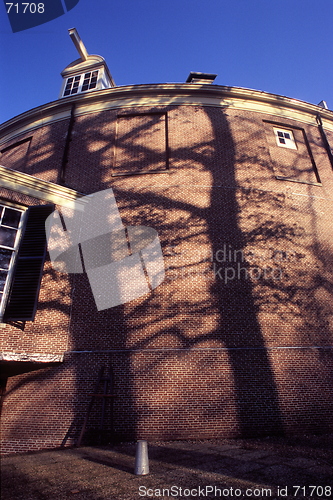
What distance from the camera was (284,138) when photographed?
12352 mm

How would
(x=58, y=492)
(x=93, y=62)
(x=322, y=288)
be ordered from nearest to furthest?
(x=58, y=492), (x=322, y=288), (x=93, y=62)

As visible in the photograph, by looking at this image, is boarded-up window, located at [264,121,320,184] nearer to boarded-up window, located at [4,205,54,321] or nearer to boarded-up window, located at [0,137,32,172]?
boarded-up window, located at [4,205,54,321]

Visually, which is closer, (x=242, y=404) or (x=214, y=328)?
(x=242, y=404)

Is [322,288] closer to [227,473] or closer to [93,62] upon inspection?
[227,473]

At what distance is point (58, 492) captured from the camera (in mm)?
3582

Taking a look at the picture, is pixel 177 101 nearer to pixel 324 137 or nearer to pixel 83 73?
pixel 83 73

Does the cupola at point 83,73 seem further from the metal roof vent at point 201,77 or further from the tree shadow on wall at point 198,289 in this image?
the tree shadow on wall at point 198,289

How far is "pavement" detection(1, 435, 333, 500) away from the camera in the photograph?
138 inches

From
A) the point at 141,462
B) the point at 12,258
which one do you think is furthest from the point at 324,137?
the point at 141,462

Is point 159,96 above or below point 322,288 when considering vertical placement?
above

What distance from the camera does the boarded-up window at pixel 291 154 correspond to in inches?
447

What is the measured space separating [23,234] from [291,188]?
948 cm

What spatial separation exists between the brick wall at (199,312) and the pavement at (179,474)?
1.43 m

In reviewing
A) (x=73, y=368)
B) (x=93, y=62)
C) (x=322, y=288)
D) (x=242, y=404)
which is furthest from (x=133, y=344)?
(x=93, y=62)
